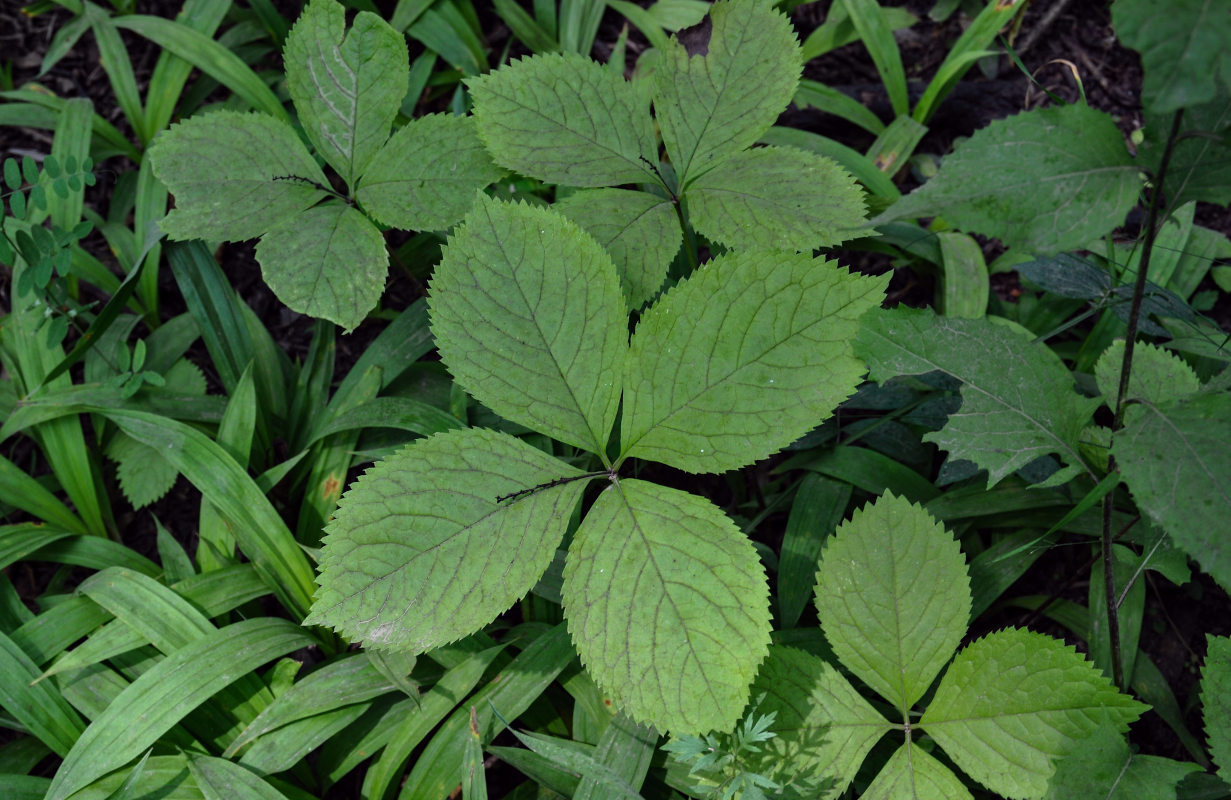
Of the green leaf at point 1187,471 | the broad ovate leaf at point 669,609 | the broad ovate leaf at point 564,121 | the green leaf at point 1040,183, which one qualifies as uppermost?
the green leaf at point 1040,183

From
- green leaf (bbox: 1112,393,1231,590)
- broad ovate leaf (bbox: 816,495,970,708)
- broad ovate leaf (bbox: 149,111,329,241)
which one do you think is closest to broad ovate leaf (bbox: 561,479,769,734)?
broad ovate leaf (bbox: 816,495,970,708)

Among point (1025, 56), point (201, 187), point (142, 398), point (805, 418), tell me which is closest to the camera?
Result: point (805, 418)

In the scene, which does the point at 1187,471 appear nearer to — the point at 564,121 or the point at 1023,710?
the point at 1023,710

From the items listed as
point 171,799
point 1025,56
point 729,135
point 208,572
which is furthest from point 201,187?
point 1025,56

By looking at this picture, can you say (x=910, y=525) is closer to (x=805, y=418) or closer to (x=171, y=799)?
(x=805, y=418)

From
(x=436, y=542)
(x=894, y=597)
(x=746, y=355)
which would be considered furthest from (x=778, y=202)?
(x=436, y=542)

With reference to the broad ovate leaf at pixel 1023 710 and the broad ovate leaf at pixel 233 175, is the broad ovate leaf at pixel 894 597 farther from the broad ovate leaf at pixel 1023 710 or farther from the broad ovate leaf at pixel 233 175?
the broad ovate leaf at pixel 233 175

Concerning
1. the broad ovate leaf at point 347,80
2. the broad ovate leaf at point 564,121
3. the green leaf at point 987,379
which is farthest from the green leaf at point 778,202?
the broad ovate leaf at point 347,80
